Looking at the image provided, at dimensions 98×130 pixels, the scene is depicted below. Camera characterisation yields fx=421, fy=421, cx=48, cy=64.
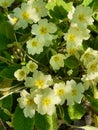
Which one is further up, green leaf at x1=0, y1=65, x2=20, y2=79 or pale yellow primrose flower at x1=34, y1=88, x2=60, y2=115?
green leaf at x1=0, y1=65, x2=20, y2=79

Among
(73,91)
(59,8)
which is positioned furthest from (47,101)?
(59,8)

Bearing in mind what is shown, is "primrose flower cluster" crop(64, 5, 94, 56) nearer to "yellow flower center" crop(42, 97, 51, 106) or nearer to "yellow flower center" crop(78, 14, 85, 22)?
"yellow flower center" crop(78, 14, 85, 22)

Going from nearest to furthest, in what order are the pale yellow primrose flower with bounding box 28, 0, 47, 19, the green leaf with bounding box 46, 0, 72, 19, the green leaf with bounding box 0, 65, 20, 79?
1. the pale yellow primrose flower with bounding box 28, 0, 47, 19
2. the green leaf with bounding box 0, 65, 20, 79
3. the green leaf with bounding box 46, 0, 72, 19

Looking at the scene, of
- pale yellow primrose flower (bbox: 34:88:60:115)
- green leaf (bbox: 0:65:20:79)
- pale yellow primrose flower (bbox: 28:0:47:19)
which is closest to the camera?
pale yellow primrose flower (bbox: 34:88:60:115)

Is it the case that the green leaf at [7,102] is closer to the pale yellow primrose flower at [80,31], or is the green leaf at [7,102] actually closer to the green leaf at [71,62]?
the green leaf at [71,62]

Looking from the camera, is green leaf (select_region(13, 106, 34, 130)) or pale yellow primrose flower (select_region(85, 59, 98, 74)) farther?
green leaf (select_region(13, 106, 34, 130))

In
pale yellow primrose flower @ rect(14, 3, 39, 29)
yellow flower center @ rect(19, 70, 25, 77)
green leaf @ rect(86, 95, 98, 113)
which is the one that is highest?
pale yellow primrose flower @ rect(14, 3, 39, 29)

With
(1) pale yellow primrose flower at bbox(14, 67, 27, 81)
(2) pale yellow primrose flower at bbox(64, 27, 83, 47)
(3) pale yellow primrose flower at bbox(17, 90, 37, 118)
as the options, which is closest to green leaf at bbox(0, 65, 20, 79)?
(1) pale yellow primrose flower at bbox(14, 67, 27, 81)
